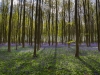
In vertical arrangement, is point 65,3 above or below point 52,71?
above

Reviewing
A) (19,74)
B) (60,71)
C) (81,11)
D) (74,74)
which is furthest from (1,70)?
(81,11)

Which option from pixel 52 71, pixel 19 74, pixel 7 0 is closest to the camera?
pixel 19 74

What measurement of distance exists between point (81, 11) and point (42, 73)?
29152 millimetres

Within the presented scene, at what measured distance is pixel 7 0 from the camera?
144 feet

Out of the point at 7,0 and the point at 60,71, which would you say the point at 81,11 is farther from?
the point at 60,71

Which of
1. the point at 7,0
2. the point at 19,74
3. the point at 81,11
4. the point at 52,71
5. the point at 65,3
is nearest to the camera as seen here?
the point at 19,74

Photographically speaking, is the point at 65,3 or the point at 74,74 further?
the point at 65,3

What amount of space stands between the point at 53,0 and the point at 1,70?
30.9 meters

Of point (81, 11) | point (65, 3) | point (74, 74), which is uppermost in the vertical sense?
point (65, 3)

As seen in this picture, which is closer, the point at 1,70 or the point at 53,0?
the point at 1,70

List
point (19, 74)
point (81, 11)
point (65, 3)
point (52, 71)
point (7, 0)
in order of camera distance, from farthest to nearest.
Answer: point (7, 0), point (65, 3), point (81, 11), point (52, 71), point (19, 74)

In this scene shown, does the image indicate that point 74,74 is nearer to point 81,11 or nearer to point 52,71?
point 52,71

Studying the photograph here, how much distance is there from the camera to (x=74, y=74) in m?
10.8

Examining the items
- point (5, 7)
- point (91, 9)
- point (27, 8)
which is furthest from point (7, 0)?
point (91, 9)
